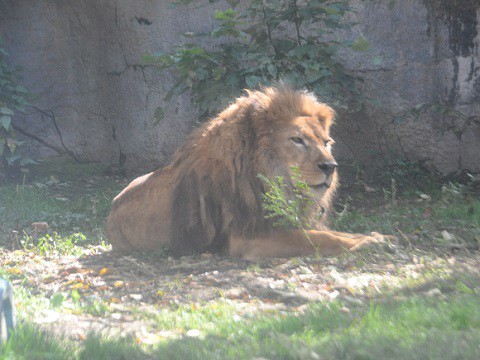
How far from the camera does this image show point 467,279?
131 inches

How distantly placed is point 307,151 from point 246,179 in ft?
1.47

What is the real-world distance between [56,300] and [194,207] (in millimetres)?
1519

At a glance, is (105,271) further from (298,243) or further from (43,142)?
(43,142)

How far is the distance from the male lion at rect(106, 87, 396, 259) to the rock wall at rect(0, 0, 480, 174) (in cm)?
172

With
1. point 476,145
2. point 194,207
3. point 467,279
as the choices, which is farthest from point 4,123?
point 467,279

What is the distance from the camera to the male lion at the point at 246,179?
15.6ft

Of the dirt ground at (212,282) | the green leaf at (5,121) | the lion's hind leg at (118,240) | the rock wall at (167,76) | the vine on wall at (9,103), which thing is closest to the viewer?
the dirt ground at (212,282)

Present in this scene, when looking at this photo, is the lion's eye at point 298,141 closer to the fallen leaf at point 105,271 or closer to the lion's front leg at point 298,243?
the lion's front leg at point 298,243

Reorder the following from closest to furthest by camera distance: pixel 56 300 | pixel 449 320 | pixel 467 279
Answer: pixel 449 320 → pixel 467 279 → pixel 56 300

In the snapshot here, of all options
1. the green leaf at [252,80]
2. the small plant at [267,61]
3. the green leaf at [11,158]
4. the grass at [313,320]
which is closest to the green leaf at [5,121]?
the green leaf at [11,158]

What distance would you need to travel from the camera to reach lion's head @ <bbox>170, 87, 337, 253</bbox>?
485 centimetres

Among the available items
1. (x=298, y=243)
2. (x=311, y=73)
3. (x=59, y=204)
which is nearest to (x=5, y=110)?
(x=59, y=204)

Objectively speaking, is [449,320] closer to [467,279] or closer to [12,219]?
[467,279]

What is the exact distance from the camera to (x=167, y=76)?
835cm
